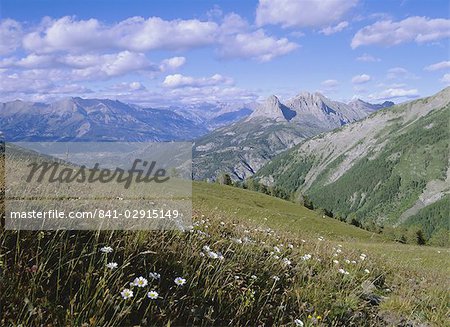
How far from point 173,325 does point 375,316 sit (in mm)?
3819

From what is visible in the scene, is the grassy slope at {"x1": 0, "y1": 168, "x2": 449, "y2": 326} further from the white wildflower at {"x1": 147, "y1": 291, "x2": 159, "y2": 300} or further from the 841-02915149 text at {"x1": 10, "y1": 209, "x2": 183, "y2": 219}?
the 841-02915149 text at {"x1": 10, "y1": 209, "x2": 183, "y2": 219}

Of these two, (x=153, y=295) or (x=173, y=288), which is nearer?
(x=153, y=295)

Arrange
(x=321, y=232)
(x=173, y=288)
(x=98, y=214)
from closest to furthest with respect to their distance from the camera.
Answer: (x=173, y=288)
(x=98, y=214)
(x=321, y=232)

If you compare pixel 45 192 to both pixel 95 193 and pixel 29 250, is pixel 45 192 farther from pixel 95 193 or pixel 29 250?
pixel 29 250

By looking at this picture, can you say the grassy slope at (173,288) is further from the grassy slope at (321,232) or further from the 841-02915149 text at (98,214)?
the grassy slope at (321,232)

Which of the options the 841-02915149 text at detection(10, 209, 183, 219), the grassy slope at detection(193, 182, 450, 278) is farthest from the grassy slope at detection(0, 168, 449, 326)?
the grassy slope at detection(193, 182, 450, 278)

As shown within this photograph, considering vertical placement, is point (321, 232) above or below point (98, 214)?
below

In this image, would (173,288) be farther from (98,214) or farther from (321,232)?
(321,232)

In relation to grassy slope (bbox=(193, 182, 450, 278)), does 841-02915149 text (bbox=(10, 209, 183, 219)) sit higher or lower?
higher

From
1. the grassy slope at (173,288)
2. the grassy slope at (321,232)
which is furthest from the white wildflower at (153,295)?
the grassy slope at (321,232)

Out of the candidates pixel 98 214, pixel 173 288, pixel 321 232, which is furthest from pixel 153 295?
pixel 321 232

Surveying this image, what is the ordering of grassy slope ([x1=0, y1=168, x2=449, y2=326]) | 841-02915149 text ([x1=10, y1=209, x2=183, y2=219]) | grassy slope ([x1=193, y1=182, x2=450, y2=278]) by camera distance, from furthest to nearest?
grassy slope ([x1=193, y1=182, x2=450, y2=278]) < 841-02915149 text ([x1=10, y1=209, x2=183, y2=219]) < grassy slope ([x1=0, y1=168, x2=449, y2=326])

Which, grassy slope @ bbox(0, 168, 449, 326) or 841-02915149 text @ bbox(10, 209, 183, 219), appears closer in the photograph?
grassy slope @ bbox(0, 168, 449, 326)

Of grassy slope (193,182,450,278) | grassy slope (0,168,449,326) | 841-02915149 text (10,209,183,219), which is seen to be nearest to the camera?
grassy slope (0,168,449,326)
